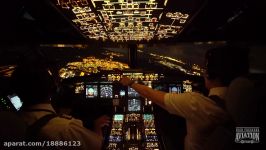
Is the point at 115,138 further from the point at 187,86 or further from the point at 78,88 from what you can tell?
the point at 187,86

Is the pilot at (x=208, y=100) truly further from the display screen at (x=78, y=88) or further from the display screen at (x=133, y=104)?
the display screen at (x=78, y=88)

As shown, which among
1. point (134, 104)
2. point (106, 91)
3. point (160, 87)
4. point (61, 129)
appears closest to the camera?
point (61, 129)

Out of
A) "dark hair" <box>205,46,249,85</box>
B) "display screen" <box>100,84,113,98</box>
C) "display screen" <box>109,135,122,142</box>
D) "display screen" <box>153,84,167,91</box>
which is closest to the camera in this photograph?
"dark hair" <box>205,46,249,85</box>

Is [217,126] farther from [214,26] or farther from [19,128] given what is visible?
[214,26]

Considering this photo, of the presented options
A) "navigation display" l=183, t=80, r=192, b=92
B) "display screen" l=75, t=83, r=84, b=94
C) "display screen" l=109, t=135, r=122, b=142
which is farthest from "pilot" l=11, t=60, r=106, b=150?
"navigation display" l=183, t=80, r=192, b=92

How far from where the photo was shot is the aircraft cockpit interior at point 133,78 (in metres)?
1.41

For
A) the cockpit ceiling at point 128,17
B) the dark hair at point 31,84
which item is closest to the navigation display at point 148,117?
the cockpit ceiling at point 128,17

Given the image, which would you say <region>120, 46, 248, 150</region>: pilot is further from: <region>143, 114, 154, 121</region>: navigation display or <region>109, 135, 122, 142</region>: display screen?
<region>143, 114, 154, 121</region>: navigation display

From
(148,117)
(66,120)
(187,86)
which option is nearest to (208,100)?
(66,120)

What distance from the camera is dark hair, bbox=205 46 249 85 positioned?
148 centimetres

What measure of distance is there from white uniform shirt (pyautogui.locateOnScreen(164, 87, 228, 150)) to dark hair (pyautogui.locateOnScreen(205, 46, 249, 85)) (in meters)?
0.07

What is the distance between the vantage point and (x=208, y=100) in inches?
55.7

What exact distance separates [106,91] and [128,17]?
0.88 metres

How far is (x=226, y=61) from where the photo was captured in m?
1.48
